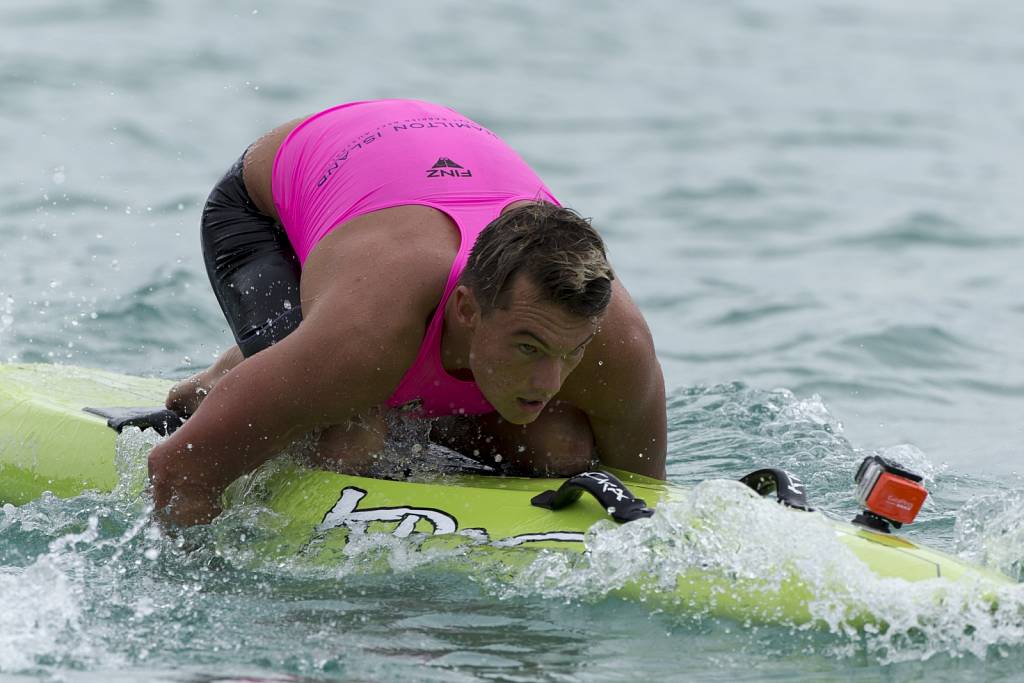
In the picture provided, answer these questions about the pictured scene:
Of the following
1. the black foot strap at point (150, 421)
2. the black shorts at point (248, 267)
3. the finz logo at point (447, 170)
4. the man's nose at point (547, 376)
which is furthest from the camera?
the black foot strap at point (150, 421)

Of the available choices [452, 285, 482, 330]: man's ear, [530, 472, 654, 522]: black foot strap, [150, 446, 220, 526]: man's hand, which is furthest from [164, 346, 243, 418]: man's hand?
[530, 472, 654, 522]: black foot strap

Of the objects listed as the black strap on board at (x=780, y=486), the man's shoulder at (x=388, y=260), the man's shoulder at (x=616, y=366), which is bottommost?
the black strap on board at (x=780, y=486)

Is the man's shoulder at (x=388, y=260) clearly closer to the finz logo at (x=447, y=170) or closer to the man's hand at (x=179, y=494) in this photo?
the finz logo at (x=447, y=170)

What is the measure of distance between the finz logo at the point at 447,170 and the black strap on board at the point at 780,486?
129cm

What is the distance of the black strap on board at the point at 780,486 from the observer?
415cm

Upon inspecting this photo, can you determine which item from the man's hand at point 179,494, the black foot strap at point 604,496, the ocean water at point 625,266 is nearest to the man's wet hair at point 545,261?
the black foot strap at point 604,496

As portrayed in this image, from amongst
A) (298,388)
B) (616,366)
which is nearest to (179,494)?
(298,388)

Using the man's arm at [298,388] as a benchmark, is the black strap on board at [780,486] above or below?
below

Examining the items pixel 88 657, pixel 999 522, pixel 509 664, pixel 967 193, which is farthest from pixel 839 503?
pixel 967 193

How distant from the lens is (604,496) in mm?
4215

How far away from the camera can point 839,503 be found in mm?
5332

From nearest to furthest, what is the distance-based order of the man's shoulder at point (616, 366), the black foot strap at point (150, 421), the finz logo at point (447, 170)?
the man's shoulder at point (616, 366), the finz logo at point (447, 170), the black foot strap at point (150, 421)

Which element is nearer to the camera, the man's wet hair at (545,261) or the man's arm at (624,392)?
the man's wet hair at (545,261)

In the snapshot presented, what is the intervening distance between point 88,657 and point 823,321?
20.4 feet
